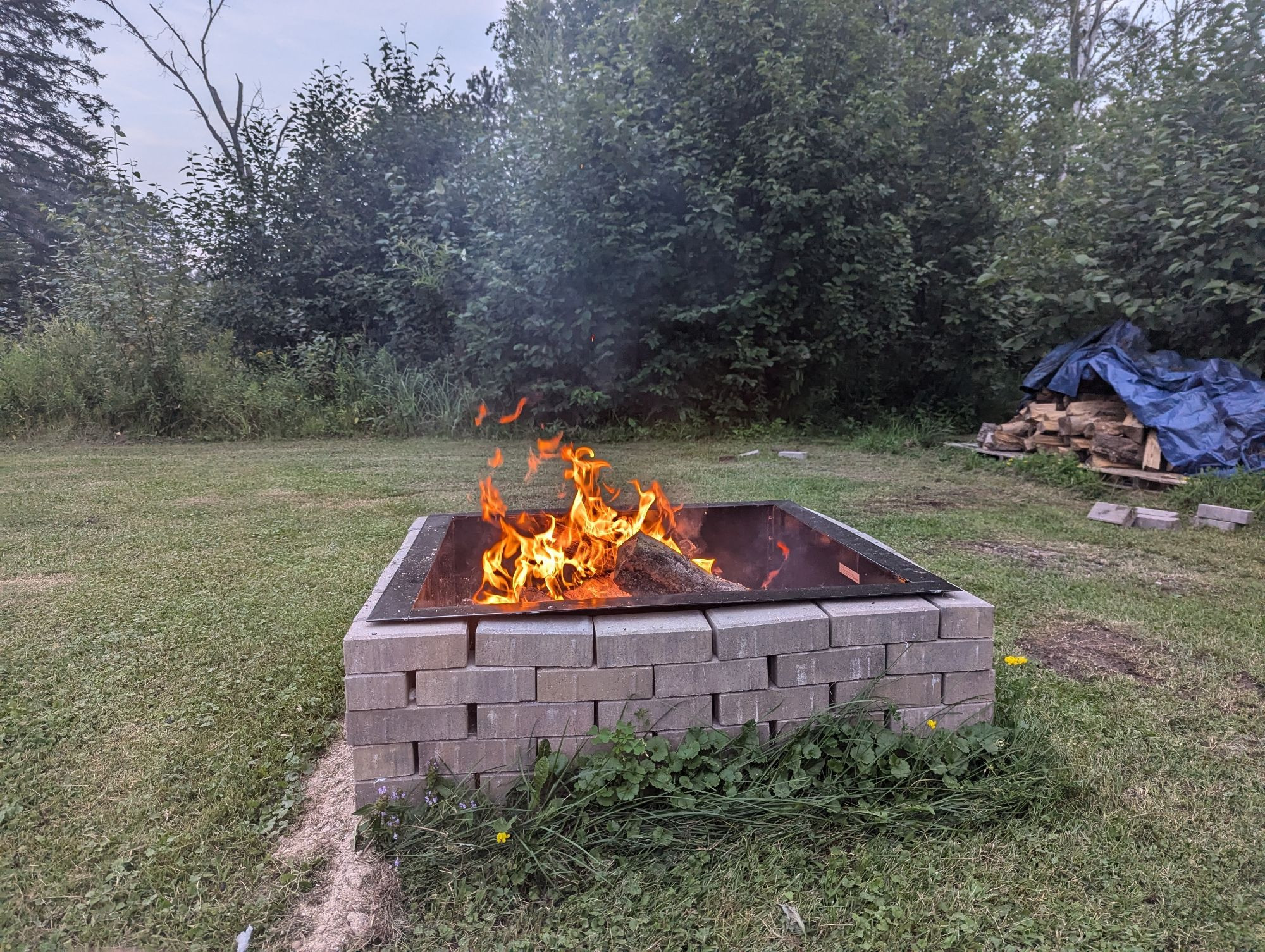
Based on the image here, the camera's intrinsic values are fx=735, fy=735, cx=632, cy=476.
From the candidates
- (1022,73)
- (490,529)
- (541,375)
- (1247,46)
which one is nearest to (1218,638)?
(490,529)

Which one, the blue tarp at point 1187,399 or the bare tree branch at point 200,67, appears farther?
the bare tree branch at point 200,67

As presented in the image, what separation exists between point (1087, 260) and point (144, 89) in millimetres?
17134

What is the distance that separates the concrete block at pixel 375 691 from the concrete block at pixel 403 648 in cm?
1

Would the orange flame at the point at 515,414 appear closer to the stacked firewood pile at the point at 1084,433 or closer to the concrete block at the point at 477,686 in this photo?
the concrete block at the point at 477,686

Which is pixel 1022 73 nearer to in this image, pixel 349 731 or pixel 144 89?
pixel 349 731

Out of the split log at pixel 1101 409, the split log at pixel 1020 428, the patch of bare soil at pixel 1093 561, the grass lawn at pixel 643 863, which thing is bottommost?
the grass lawn at pixel 643 863

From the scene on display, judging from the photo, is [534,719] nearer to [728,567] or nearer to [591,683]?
[591,683]

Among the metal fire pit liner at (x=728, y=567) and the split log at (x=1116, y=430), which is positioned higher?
the split log at (x=1116, y=430)

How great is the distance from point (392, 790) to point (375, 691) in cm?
23

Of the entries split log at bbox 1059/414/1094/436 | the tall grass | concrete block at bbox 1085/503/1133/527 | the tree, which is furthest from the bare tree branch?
concrete block at bbox 1085/503/1133/527

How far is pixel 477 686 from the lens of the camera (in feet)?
5.16

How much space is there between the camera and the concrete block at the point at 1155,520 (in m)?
→ 4.25

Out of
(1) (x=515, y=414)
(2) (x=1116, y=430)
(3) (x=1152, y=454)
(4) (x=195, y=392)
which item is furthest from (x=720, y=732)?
(4) (x=195, y=392)

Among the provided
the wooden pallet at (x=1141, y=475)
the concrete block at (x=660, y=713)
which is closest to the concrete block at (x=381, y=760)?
the concrete block at (x=660, y=713)
